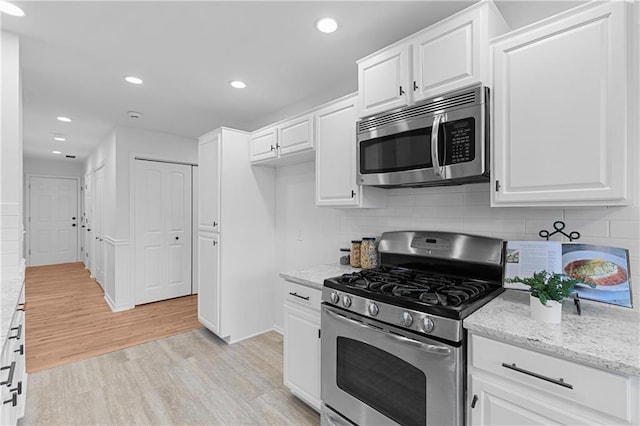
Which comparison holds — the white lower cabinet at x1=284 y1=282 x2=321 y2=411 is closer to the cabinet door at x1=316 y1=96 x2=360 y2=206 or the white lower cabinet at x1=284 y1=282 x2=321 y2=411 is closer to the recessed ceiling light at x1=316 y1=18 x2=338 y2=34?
the cabinet door at x1=316 y1=96 x2=360 y2=206

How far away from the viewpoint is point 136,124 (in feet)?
14.0

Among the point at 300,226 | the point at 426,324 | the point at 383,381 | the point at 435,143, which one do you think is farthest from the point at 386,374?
the point at 300,226

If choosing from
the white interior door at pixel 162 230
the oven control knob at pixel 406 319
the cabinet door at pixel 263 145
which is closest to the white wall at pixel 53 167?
the white interior door at pixel 162 230

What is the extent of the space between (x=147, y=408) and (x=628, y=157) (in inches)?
121

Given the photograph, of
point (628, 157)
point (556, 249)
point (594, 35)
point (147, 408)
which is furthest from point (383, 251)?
point (147, 408)

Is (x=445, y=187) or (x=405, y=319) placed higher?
(x=445, y=187)

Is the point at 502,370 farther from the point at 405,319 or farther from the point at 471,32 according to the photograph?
the point at 471,32

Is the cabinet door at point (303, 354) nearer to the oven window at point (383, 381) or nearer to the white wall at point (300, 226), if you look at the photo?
the oven window at point (383, 381)

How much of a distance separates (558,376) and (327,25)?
217 cm

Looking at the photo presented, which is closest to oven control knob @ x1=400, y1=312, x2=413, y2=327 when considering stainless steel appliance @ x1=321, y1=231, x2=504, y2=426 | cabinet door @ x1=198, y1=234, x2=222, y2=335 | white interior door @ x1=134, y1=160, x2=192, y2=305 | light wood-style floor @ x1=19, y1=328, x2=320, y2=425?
stainless steel appliance @ x1=321, y1=231, x2=504, y2=426

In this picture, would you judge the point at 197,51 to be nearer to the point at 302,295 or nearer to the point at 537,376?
the point at 302,295

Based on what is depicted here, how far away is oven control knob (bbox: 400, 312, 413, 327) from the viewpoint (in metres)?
1.46

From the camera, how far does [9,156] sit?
210 cm

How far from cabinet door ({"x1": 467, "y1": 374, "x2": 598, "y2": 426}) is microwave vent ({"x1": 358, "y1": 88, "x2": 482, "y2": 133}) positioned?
130 centimetres
